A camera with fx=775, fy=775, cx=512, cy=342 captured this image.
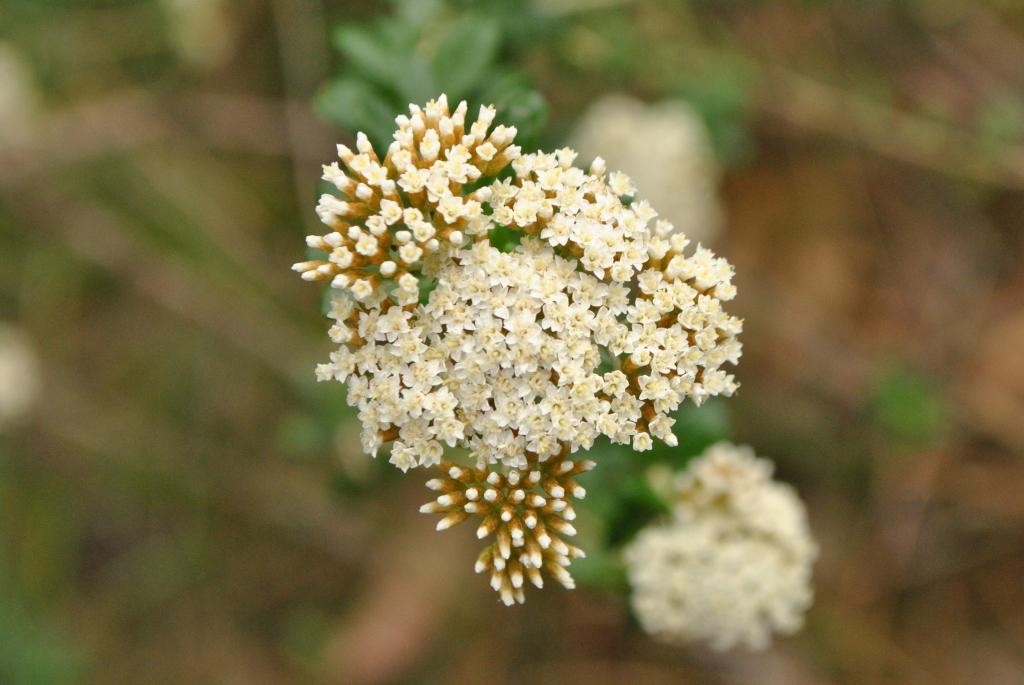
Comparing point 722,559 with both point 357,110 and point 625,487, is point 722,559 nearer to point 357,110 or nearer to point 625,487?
point 625,487

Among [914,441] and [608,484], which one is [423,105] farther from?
[914,441]

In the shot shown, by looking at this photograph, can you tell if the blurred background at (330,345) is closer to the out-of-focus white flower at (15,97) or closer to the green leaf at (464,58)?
the out-of-focus white flower at (15,97)

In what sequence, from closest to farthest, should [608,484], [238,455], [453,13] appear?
[608,484] → [453,13] → [238,455]

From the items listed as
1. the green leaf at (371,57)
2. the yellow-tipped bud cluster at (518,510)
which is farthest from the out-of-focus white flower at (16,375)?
the yellow-tipped bud cluster at (518,510)

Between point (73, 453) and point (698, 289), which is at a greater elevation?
point (73, 453)

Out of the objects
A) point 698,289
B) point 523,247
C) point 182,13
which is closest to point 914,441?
point 698,289

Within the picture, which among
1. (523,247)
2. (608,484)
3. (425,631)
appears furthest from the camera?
(425,631)

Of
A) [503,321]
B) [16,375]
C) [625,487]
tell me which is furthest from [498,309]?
[16,375]
